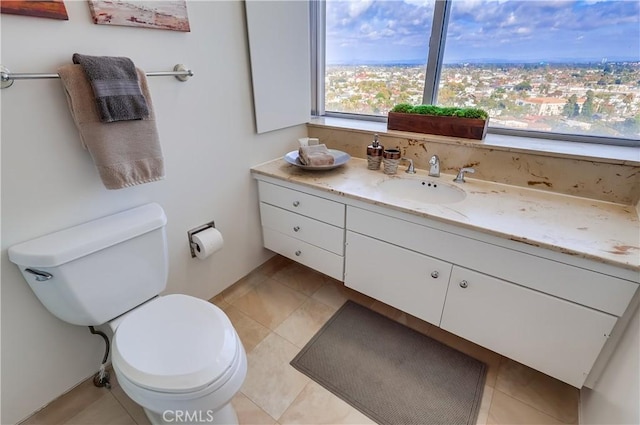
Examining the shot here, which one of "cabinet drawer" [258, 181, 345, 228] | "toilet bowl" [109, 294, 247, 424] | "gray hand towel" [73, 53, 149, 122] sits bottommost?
"toilet bowl" [109, 294, 247, 424]

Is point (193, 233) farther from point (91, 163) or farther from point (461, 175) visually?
point (461, 175)

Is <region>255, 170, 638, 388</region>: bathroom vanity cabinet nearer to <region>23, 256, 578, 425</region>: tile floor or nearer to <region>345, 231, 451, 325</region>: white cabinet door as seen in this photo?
<region>345, 231, 451, 325</region>: white cabinet door

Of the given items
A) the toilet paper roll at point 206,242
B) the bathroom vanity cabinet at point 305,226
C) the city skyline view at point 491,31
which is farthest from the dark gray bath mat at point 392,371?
the city skyline view at point 491,31

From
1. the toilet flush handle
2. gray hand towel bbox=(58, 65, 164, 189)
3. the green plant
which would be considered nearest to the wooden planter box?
the green plant

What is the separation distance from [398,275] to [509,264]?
452 millimetres

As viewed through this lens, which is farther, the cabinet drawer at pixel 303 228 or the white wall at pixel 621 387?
the cabinet drawer at pixel 303 228

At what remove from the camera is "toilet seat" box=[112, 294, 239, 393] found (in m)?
0.91

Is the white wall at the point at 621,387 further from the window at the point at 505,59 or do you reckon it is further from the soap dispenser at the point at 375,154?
the soap dispenser at the point at 375,154

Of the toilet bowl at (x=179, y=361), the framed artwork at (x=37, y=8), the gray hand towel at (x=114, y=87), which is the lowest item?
the toilet bowl at (x=179, y=361)

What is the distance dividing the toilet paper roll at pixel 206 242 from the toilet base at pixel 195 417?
68 centimetres

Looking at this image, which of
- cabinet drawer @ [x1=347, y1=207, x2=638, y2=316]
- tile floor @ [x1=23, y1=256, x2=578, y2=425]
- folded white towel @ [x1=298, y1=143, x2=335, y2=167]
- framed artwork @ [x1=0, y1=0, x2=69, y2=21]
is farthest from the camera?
folded white towel @ [x1=298, y1=143, x2=335, y2=167]

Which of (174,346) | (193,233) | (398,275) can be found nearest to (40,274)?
(174,346)

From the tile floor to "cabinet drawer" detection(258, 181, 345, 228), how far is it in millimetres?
573

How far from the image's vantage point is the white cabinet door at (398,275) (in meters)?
1.30
